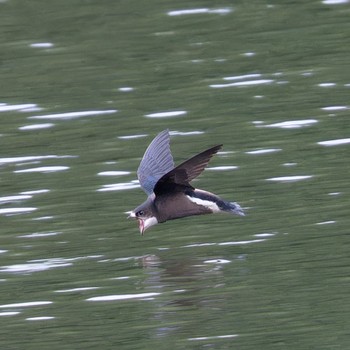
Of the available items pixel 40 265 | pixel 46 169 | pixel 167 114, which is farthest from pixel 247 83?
pixel 40 265

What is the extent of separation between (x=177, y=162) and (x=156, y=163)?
150 centimetres

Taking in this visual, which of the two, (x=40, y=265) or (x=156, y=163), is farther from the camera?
(x=156, y=163)

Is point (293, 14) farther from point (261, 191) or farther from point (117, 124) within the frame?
point (261, 191)

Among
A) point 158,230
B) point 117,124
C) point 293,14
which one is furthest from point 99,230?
point 293,14

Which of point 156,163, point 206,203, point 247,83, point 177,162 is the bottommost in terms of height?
point 177,162

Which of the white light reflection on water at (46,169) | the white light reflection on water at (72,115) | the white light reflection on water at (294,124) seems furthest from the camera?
the white light reflection on water at (72,115)

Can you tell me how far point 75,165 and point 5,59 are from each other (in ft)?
16.7

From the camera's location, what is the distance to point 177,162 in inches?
567

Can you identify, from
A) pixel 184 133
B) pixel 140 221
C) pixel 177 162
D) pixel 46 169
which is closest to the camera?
pixel 140 221

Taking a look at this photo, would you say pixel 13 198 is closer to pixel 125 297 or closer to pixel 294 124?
pixel 294 124

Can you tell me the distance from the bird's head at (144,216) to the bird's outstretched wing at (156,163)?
1.62 feet

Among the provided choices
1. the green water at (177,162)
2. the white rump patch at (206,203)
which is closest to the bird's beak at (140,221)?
the green water at (177,162)

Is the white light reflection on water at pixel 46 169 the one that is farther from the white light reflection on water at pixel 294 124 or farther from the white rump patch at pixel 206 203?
the white rump patch at pixel 206 203

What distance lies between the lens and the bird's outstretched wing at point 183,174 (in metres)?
11.5
